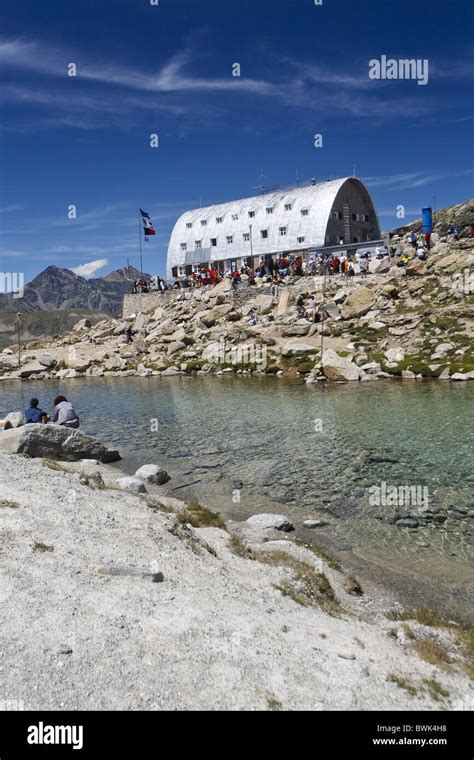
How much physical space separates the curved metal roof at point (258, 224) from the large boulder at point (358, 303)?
27485 millimetres

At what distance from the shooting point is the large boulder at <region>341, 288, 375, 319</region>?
4559cm

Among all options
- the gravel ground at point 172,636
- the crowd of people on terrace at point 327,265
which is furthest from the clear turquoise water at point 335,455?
the crowd of people on terrace at point 327,265

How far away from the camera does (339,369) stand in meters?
36.8

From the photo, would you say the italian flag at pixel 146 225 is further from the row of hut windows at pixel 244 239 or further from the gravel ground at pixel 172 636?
the gravel ground at pixel 172 636

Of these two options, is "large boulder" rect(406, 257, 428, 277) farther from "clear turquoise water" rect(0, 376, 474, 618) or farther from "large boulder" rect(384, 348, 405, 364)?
"clear turquoise water" rect(0, 376, 474, 618)

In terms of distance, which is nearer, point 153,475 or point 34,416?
point 153,475

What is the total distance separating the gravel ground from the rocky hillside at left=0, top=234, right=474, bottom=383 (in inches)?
1090

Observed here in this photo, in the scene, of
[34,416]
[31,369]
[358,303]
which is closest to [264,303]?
[358,303]

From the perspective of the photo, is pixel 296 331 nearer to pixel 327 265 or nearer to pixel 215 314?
pixel 215 314

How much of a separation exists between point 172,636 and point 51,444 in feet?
42.2

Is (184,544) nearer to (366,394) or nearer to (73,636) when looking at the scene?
(73,636)

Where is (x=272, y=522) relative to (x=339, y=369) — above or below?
below
